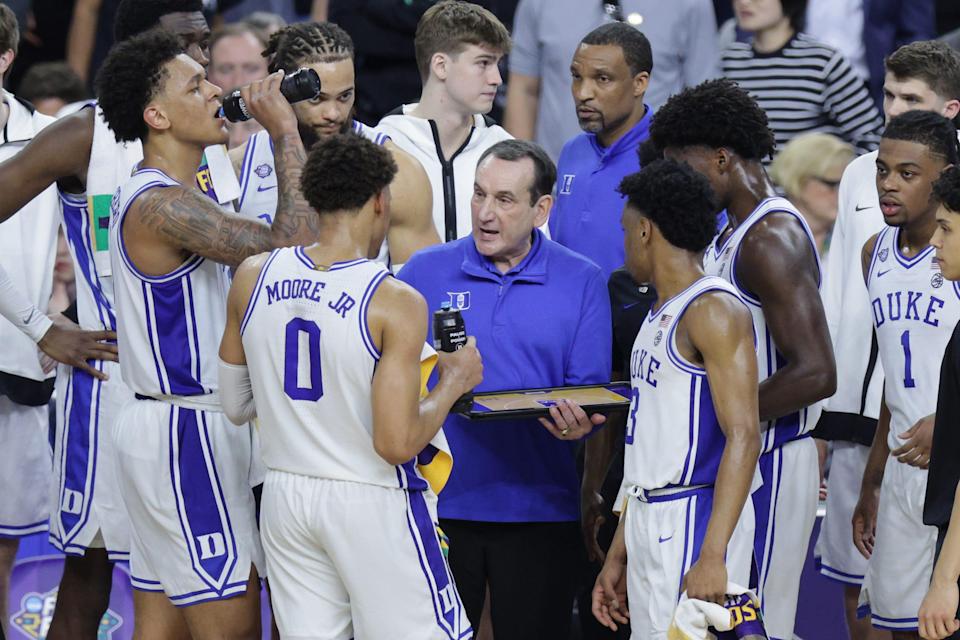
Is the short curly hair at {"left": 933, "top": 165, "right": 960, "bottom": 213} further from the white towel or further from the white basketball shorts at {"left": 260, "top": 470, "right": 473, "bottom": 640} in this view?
the white basketball shorts at {"left": 260, "top": 470, "right": 473, "bottom": 640}

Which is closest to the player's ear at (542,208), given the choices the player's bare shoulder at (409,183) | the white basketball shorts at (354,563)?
the player's bare shoulder at (409,183)

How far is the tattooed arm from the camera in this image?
4457 mm

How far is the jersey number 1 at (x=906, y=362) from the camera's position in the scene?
4949 mm

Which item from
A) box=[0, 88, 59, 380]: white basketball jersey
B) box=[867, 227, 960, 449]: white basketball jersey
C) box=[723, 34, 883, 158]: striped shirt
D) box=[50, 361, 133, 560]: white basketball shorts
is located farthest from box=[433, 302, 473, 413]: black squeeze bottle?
box=[723, 34, 883, 158]: striped shirt

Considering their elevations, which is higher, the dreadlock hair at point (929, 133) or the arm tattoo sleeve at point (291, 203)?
the dreadlock hair at point (929, 133)

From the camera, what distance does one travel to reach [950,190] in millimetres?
4055

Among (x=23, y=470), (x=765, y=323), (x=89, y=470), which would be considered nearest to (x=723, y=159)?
(x=765, y=323)

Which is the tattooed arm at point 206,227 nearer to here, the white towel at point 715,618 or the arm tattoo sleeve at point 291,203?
the arm tattoo sleeve at point 291,203

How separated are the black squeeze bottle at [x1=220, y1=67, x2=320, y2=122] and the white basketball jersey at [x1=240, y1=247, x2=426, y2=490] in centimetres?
65

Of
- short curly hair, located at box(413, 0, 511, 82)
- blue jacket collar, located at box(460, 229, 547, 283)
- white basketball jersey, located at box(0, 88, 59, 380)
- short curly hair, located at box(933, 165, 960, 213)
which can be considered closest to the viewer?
short curly hair, located at box(933, 165, 960, 213)

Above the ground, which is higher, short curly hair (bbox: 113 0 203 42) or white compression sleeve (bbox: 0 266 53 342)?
short curly hair (bbox: 113 0 203 42)

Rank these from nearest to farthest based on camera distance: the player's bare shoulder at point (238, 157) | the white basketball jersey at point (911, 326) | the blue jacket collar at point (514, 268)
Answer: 1. the white basketball jersey at point (911, 326)
2. the blue jacket collar at point (514, 268)
3. the player's bare shoulder at point (238, 157)

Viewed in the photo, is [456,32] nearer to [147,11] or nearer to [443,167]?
[443,167]

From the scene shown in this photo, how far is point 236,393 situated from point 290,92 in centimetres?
97
